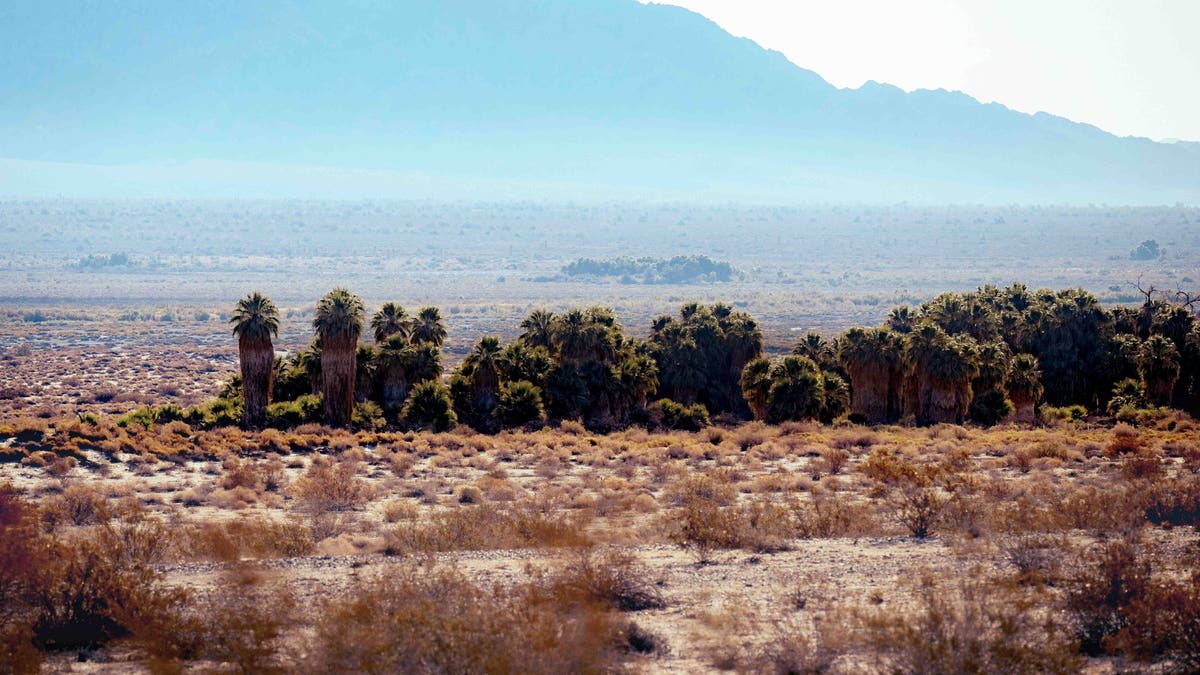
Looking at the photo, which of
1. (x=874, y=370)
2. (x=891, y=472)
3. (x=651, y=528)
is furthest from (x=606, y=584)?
(x=874, y=370)

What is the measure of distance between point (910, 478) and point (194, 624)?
14597 mm

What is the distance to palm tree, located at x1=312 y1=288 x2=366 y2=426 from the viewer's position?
52.6m

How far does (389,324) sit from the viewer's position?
61.2 m

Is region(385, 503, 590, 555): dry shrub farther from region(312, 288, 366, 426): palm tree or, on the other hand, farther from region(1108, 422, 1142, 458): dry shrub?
region(312, 288, 366, 426): palm tree

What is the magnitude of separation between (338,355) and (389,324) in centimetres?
803

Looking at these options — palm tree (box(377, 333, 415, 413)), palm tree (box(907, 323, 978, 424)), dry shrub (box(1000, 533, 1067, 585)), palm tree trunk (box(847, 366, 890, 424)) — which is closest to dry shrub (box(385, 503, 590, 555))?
dry shrub (box(1000, 533, 1067, 585))

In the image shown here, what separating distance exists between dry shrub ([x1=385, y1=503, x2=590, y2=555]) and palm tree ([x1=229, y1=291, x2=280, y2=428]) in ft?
102

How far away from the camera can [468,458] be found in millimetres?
38906

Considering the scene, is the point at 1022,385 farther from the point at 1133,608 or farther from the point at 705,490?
the point at 1133,608

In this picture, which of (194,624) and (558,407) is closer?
(194,624)

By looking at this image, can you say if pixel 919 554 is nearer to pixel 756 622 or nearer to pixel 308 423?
pixel 756 622

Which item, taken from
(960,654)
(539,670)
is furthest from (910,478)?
(539,670)

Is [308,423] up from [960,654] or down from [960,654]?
down

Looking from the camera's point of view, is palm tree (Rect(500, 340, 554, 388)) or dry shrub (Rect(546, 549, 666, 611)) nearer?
dry shrub (Rect(546, 549, 666, 611))
